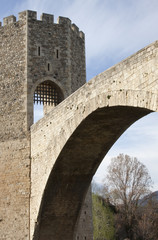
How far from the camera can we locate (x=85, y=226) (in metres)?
12.6

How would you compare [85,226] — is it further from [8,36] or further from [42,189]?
[8,36]

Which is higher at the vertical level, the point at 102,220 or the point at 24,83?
the point at 24,83

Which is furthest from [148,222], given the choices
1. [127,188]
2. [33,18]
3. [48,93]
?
[33,18]

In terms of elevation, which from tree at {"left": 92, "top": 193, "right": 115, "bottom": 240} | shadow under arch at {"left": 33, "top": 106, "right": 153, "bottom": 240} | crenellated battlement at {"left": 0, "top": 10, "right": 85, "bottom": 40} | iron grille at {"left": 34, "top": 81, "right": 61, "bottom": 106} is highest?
crenellated battlement at {"left": 0, "top": 10, "right": 85, "bottom": 40}

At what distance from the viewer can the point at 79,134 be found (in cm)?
920

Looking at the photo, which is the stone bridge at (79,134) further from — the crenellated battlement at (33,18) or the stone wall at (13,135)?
the crenellated battlement at (33,18)

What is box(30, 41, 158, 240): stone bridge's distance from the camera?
635 centimetres

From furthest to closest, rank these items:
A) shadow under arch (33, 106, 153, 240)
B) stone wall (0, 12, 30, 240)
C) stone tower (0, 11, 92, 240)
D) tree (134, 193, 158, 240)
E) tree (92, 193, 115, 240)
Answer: tree (92, 193, 115, 240)
tree (134, 193, 158, 240)
stone tower (0, 11, 92, 240)
stone wall (0, 12, 30, 240)
shadow under arch (33, 106, 153, 240)

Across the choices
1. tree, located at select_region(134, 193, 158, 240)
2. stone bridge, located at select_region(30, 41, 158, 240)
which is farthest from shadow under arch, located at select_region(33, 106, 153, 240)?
tree, located at select_region(134, 193, 158, 240)

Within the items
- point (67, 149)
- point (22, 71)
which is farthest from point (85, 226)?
point (22, 71)

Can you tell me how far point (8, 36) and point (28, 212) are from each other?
6.16 m

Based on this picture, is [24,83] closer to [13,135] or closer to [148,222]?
[13,135]

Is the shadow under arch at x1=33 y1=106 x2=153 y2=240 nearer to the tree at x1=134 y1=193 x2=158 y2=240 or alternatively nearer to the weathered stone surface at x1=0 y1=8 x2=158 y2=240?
the weathered stone surface at x1=0 y1=8 x2=158 y2=240

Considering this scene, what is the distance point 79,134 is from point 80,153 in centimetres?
108
